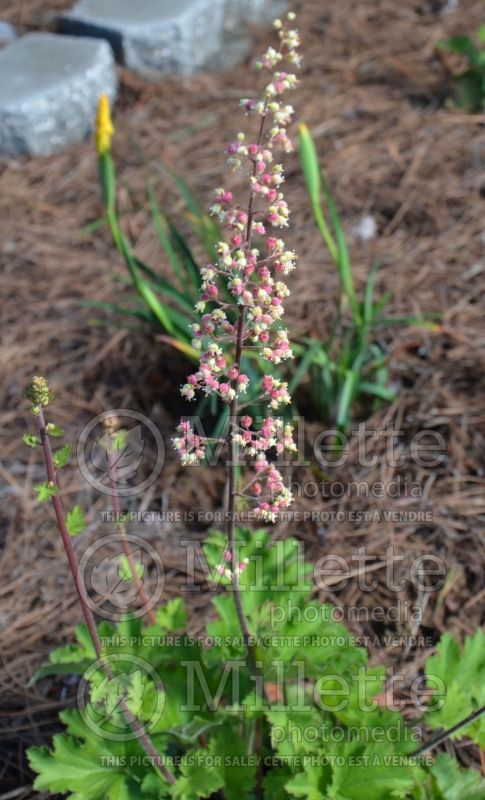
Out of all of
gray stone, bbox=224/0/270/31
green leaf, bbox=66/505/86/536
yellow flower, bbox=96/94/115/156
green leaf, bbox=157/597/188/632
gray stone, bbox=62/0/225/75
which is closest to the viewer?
green leaf, bbox=66/505/86/536

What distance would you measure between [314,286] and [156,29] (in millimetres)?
1914

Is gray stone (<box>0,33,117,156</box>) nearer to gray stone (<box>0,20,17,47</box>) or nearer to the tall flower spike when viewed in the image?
gray stone (<box>0,20,17,47</box>)

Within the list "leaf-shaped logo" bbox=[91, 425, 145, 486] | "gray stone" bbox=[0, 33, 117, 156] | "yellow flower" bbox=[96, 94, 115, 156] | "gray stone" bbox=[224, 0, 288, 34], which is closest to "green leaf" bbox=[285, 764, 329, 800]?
"leaf-shaped logo" bbox=[91, 425, 145, 486]

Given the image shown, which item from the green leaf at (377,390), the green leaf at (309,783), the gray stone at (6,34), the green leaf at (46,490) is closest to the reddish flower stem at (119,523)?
the green leaf at (46,490)

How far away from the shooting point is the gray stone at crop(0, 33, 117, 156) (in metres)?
3.87

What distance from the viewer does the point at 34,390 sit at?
1255mm

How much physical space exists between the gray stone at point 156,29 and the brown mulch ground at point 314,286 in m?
0.12

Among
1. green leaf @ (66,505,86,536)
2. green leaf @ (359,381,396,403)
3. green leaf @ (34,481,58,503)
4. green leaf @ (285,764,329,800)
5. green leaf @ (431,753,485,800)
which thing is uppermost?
green leaf @ (34,481,58,503)

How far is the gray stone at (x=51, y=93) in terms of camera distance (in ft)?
12.7

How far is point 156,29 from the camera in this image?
4164 millimetres

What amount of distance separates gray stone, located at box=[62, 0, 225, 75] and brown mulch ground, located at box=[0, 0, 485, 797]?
4.7 inches

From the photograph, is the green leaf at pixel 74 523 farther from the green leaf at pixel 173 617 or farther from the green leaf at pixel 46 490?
the green leaf at pixel 173 617

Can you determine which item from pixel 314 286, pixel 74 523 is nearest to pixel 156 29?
pixel 314 286

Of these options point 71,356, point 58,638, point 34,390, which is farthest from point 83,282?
point 34,390
